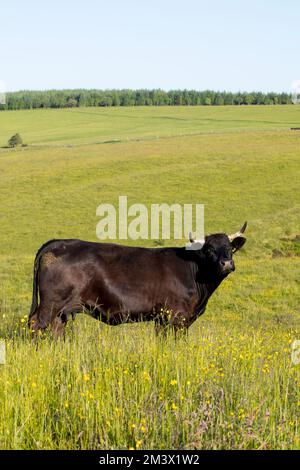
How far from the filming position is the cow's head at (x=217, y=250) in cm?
1054

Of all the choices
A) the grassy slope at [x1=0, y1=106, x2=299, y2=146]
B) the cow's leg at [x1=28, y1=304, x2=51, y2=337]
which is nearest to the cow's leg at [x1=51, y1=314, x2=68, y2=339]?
the cow's leg at [x1=28, y1=304, x2=51, y2=337]

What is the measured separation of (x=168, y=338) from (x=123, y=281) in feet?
6.35

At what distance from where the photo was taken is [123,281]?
34.4ft

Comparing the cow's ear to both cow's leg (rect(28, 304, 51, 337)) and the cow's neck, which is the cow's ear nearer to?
the cow's neck

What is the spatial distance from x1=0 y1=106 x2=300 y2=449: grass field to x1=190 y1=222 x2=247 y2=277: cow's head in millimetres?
990

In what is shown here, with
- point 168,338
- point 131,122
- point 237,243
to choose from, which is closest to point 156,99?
point 131,122

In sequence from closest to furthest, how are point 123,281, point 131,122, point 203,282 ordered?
point 123,281, point 203,282, point 131,122

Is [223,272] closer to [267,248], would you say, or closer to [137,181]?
[267,248]

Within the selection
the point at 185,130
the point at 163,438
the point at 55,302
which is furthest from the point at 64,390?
the point at 185,130

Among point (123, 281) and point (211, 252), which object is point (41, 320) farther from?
point (211, 252)

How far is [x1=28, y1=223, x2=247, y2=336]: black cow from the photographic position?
10234mm

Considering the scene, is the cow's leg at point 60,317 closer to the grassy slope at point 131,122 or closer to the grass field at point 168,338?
the grass field at point 168,338
